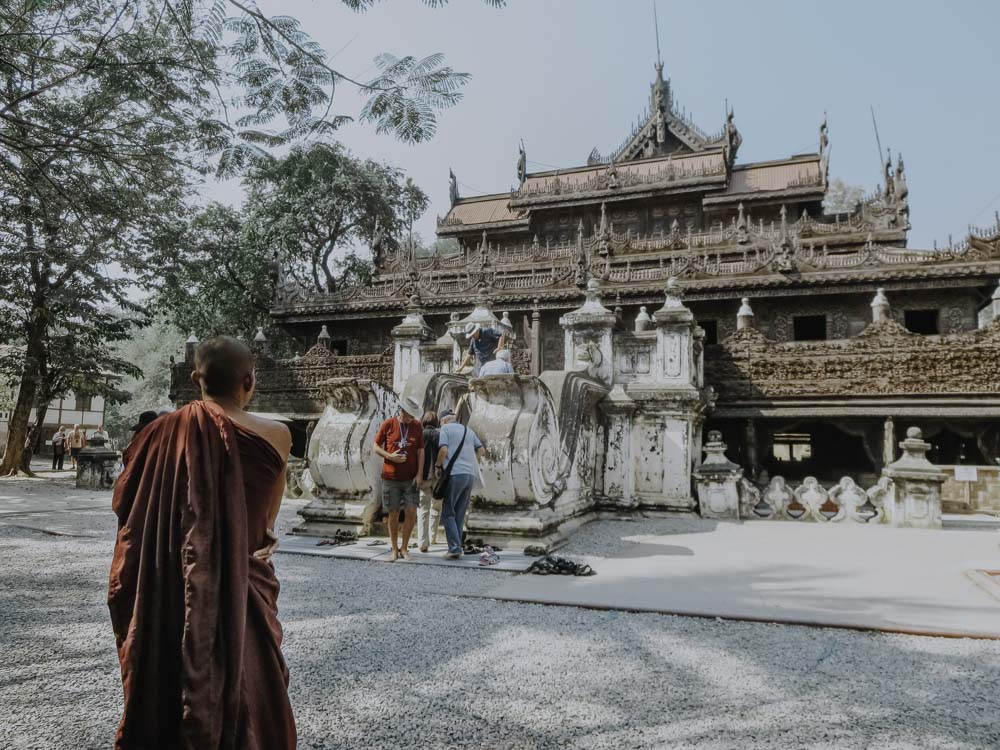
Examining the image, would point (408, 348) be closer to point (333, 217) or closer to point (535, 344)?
point (535, 344)

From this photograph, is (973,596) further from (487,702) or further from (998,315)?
(998,315)

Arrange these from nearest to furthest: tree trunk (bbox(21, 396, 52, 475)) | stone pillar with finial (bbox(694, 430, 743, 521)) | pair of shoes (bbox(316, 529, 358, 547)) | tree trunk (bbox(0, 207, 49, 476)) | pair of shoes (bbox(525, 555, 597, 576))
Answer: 1. pair of shoes (bbox(525, 555, 597, 576))
2. pair of shoes (bbox(316, 529, 358, 547))
3. stone pillar with finial (bbox(694, 430, 743, 521))
4. tree trunk (bbox(0, 207, 49, 476))
5. tree trunk (bbox(21, 396, 52, 475))

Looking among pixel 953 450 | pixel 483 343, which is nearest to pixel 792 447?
pixel 953 450

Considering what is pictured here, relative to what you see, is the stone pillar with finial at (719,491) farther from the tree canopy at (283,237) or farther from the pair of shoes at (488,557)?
the tree canopy at (283,237)

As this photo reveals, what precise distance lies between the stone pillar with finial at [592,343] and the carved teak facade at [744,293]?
27 cm

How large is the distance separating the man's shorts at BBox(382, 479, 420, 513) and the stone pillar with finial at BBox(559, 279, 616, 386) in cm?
410

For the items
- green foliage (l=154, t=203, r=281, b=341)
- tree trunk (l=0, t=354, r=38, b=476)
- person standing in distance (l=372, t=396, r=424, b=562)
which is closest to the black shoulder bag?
person standing in distance (l=372, t=396, r=424, b=562)

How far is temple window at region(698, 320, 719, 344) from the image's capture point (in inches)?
762

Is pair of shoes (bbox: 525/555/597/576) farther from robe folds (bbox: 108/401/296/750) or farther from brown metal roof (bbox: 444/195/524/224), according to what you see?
brown metal roof (bbox: 444/195/524/224)

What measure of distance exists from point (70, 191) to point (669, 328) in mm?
7905

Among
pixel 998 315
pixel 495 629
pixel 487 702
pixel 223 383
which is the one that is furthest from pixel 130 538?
pixel 998 315

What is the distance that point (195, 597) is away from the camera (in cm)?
175

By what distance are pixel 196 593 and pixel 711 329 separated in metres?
19.4

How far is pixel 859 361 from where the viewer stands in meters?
12.6
